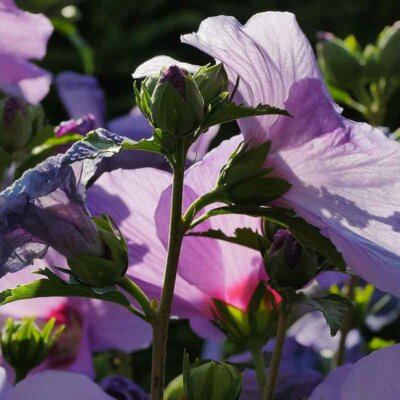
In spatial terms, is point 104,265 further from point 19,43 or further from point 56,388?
point 19,43

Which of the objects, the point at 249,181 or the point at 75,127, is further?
the point at 75,127

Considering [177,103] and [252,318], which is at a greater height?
[177,103]

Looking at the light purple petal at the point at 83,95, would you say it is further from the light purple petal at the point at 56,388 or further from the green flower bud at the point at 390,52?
the light purple petal at the point at 56,388

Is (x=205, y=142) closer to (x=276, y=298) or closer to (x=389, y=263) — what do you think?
(x=276, y=298)

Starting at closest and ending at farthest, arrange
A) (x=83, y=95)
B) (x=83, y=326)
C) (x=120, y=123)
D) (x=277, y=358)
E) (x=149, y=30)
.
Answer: (x=277, y=358) → (x=83, y=326) → (x=120, y=123) → (x=83, y=95) → (x=149, y=30)

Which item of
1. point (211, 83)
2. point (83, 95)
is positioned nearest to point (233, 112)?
point (211, 83)

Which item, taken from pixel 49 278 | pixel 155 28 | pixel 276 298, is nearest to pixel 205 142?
pixel 276 298

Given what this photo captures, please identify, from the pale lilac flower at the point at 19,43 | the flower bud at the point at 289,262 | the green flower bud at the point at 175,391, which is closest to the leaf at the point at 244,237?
the flower bud at the point at 289,262
